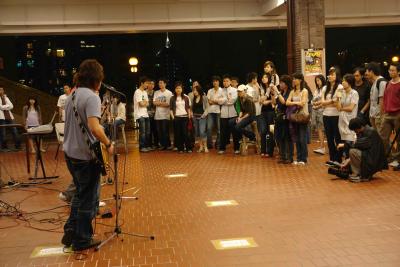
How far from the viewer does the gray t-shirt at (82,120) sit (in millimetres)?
4738

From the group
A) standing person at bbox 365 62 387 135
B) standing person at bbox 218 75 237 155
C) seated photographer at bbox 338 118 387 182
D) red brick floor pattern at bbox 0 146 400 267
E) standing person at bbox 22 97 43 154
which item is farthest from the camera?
standing person at bbox 22 97 43 154

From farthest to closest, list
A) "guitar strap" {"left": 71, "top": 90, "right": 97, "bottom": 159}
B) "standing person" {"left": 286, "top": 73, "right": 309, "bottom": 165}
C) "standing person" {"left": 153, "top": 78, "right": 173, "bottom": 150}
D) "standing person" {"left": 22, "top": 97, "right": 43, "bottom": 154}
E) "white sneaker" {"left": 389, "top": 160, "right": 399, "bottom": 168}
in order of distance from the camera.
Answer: "standing person" {"left": 22, "top": 97, "right": 43, "bottom": 154}
"standing person" {"left": 153, "top": 78, "right": 173, "bottom": 150}
"standing person" {"left": 286, "top": 73, "right": 309, "bottom": 165}
"white sneaker" {"left": 389, "top": 160, "right": 399, "bottom": 168}
"guitar strap" {"left": 71, "top": 90, "right": 97, "bottom": 159}

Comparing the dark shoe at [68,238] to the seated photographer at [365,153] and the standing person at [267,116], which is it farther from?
the standing person at [267,116]

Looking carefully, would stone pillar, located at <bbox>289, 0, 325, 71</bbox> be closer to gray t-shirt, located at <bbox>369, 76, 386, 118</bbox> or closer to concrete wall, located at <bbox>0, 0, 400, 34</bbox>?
concrete wall, located at <bbox>0, 0, 400, 34</bbox>

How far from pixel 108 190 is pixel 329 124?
14.7 feet

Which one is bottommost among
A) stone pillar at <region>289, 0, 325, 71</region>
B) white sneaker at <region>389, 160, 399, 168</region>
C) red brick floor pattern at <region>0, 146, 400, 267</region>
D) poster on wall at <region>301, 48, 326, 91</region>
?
red brick floor pattern at <region>0, 146, 400, 267</region>

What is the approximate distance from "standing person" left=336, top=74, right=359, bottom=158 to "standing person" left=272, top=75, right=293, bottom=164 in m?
1.19

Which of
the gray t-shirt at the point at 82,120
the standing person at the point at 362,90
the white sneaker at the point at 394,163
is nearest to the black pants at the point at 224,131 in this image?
the standing person at the point at 362,90

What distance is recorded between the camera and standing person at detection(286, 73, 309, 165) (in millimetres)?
9602

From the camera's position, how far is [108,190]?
26.5 ft

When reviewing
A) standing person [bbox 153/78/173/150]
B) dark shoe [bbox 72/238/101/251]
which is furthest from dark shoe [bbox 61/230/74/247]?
standing person [bbox 153/78/173/150]

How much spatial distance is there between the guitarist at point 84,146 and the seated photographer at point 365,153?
460cm

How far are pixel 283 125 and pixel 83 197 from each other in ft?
19.3

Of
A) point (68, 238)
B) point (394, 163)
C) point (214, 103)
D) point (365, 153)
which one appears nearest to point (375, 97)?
point (394, 163)
